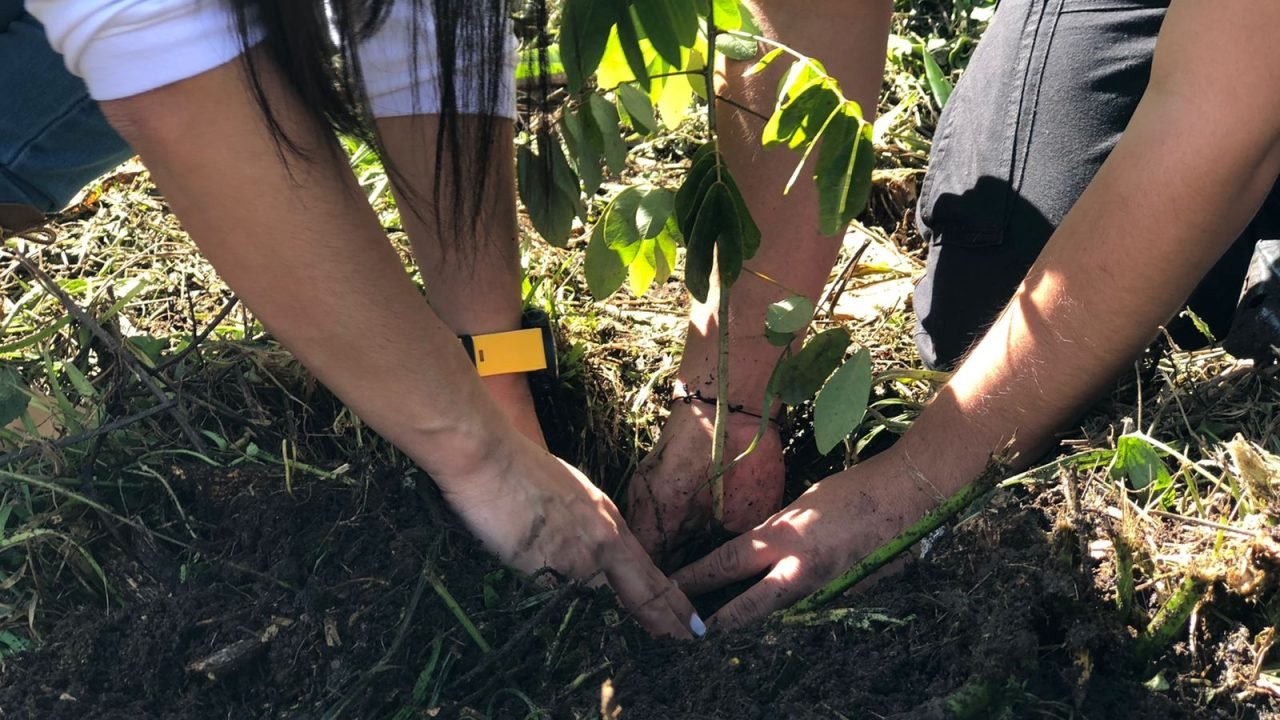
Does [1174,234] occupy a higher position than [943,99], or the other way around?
A: [1174,234]

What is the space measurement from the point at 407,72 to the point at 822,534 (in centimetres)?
75

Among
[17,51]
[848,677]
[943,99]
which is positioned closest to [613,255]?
[848,677]

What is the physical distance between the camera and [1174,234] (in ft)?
3.64

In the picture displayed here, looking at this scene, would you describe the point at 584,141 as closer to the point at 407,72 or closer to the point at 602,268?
the point at 602,268

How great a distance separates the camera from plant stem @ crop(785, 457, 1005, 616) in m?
1.18

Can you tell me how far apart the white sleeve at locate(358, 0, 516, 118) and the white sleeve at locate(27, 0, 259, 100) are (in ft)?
0.69

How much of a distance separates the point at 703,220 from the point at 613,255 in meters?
0.16

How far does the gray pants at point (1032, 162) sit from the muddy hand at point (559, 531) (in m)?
0.56

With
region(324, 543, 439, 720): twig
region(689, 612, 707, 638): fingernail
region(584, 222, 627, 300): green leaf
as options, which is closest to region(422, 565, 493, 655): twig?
region(324, 543, 439, 720): twig

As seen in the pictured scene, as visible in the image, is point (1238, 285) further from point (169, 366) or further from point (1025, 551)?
point (169, 366)

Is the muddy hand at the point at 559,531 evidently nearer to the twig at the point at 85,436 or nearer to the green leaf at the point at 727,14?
the twig at the point at 85,436

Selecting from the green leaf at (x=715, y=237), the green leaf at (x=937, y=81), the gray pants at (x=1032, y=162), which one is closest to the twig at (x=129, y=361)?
the green leaf at (x=715, y=237)

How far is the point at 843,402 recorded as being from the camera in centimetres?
117

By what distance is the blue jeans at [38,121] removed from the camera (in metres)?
1.43
